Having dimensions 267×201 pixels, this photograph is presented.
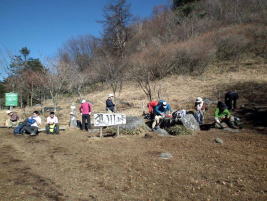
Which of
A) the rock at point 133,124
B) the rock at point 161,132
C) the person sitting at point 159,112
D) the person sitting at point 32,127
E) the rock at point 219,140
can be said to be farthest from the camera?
the person sitting at point 32,127

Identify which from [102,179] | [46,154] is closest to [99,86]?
[46,154]

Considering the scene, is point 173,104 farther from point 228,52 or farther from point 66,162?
point 228,52

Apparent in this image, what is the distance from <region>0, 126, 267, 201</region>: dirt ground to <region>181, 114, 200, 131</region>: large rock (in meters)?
0.85

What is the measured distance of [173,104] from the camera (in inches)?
615

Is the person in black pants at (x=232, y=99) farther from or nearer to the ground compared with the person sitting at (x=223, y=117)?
farther from the ground

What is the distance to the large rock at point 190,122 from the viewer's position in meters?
9.26

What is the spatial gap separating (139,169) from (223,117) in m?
5.64

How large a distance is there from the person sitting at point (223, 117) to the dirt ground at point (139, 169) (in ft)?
2.96

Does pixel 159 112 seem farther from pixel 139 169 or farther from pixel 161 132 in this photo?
pixel 139 169

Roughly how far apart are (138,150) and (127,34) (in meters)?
32.3

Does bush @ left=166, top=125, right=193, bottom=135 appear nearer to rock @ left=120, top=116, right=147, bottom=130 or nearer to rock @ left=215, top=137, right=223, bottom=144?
rock @ left=120, top=116, right=147, bottom=130

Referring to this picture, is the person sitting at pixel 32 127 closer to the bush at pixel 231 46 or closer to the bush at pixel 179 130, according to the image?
the bush at pixel 179 130

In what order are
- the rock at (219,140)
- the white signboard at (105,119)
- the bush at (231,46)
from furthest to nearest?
the bush at (231,46), the white signboard at (105,119), the rock at (219,140)

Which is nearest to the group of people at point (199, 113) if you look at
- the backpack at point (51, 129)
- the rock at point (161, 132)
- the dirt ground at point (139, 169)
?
the rock at point (161, 132)
